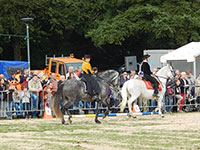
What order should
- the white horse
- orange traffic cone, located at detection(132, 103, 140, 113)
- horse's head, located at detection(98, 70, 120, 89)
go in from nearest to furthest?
horse's head, located at detection(98, 70, 120, 89), the white horse, orange traffic cone, located at detection(132, 103, 140, 113)

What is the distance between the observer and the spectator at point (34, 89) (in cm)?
2433

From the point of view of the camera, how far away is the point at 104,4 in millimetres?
46906

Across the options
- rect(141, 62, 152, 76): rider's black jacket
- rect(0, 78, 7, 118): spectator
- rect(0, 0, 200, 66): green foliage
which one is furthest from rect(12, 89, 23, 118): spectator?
rect(0, 0, 200, 66): green foliage

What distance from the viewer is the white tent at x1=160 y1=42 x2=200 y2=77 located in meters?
31.7

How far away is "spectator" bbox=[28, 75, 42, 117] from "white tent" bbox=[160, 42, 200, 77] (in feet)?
34.5

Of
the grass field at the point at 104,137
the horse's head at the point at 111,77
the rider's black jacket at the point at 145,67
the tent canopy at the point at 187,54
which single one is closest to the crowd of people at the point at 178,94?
the tent canopy at the point at 187,54

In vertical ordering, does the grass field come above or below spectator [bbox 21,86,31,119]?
below

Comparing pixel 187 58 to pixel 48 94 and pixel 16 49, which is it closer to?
pixel 48 94

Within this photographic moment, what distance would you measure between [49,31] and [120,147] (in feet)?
131

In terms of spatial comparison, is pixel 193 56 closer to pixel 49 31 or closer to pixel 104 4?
pixel 104 4

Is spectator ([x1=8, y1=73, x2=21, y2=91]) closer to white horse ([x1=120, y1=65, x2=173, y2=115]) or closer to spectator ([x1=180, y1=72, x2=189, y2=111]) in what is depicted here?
white horse ([x1=120, y1=65, x2=173, y2=115])

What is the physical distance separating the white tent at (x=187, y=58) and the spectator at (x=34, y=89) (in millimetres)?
10516

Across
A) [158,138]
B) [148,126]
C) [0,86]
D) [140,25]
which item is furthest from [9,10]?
[158,138]

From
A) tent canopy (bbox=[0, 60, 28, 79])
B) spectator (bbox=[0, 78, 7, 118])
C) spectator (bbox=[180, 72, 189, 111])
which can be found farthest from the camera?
tent canopy (bbox=[0, 60, 28, 79])
